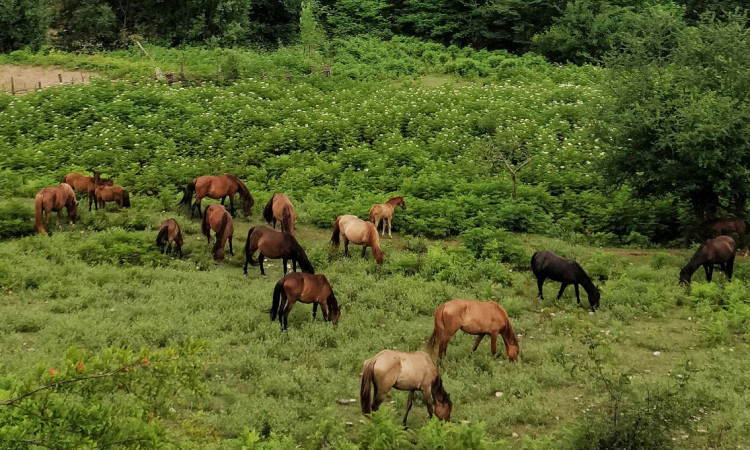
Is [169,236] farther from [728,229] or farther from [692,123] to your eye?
[728,229]

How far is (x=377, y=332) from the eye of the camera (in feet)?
44.0

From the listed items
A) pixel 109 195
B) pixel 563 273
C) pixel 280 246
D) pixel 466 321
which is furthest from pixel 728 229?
pixel 109 195

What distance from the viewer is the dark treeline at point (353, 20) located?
4494 cm

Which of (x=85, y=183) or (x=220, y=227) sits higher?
(x=85, y=183)

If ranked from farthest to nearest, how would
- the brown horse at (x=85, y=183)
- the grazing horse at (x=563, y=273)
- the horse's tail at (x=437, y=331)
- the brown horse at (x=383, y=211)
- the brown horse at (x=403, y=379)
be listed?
the brown horse at (x=85, y=183), the brown horse at (x=383, y=211), the grazing horse at (x=563, y=273), the horse's tail at (x=437, y=331), the brown horse at (x=403, y=379)

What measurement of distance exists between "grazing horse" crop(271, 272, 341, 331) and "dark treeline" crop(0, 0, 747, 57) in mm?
35446

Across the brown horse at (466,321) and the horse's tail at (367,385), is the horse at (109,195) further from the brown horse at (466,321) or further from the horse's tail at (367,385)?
the horse's tail at (367,385)

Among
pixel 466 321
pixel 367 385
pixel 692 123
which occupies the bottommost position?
pixel 466 321

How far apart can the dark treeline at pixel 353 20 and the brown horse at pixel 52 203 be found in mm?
31309

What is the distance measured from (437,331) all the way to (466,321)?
22.1 inches

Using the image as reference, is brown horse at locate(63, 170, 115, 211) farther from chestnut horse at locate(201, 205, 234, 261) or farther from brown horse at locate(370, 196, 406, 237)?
brown horse at locate(370, 196, 406, 237)

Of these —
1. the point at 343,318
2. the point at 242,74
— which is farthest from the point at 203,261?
the point at 242,74

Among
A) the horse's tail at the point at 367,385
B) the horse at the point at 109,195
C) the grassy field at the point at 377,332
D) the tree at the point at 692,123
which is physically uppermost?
the tree at the point at 692,123

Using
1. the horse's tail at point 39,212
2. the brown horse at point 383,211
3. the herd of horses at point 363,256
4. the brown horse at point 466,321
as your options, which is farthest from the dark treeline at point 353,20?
the brown horse at point 466,321
